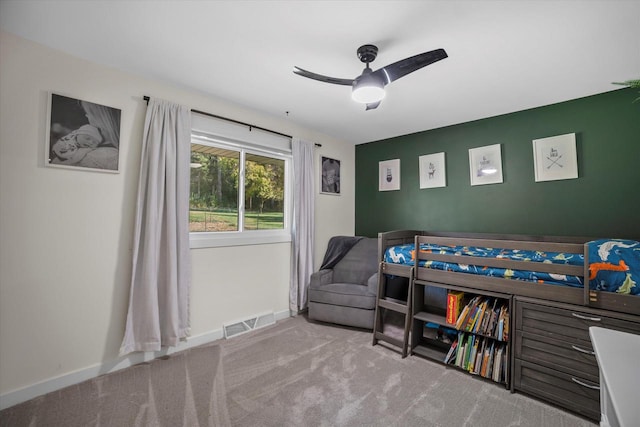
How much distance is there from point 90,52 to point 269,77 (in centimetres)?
132

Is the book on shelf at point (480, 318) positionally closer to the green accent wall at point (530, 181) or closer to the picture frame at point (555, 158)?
the green accent wall at point (530, 181)

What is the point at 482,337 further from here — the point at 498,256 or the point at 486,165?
the point at 486,165

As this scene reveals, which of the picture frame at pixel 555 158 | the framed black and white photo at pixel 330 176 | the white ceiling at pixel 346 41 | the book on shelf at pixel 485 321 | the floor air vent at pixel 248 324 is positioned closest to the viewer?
the white ceiling at pixel 346 41

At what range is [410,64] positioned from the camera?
174 centimetres

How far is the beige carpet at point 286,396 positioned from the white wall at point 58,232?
25 centimetres

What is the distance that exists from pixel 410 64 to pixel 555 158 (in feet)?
7.19

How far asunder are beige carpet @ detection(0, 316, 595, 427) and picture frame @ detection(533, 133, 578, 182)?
2154mm

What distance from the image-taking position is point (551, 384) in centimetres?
186

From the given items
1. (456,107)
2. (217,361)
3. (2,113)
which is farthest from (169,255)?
(456,107)

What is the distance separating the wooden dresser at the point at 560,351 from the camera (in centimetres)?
171

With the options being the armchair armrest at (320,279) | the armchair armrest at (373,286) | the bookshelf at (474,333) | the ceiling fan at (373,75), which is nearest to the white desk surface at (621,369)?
the bookshelf at (474,333)

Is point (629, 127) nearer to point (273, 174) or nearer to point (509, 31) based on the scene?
point (509, 31)

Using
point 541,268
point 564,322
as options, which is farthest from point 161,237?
point 564,322

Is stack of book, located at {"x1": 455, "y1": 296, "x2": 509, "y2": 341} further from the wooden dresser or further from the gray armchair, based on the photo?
the gray armchair
